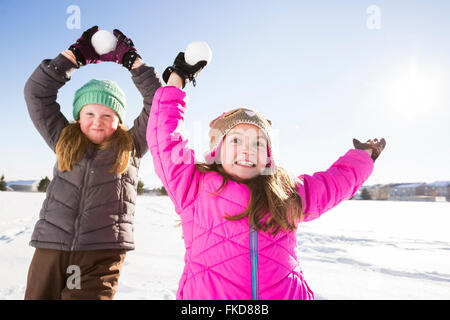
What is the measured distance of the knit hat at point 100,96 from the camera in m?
2.29

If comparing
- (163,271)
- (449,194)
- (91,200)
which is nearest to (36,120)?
(91,200)

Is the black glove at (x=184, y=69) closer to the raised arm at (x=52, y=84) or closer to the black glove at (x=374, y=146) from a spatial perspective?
the raised arm at (x=52, y=84)

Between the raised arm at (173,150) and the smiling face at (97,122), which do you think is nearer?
the raised arm at (173,150)

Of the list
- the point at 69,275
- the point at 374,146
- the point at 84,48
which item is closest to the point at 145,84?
the point at 84,48

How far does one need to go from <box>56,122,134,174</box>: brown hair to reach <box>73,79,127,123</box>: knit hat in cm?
19

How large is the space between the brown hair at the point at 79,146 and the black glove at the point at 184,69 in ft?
2.12

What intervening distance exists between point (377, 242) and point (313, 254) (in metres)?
1.95

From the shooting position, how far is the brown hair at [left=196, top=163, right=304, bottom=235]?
157 cm

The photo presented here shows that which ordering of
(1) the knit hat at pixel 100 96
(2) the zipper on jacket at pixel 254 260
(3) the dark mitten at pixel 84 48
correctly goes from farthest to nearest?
(1) the knit hat at pixel 100 96, (3) the dark mitten at pixel 84 48, (2) the zipper on jacket at pixel 254 260

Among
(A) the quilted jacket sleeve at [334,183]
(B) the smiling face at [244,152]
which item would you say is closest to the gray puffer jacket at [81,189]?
(B) the smiling face at [244,152]

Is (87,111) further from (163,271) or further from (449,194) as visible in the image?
(449,194)

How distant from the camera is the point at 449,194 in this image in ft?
166

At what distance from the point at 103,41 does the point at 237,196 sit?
4.61 ft

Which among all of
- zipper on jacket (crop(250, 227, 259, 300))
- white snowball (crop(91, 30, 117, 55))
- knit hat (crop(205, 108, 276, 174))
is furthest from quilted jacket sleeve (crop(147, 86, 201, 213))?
white snowball (crop(91, 30, 117, 55))
